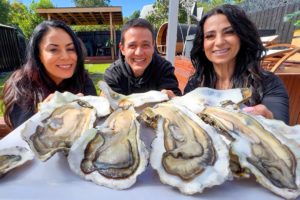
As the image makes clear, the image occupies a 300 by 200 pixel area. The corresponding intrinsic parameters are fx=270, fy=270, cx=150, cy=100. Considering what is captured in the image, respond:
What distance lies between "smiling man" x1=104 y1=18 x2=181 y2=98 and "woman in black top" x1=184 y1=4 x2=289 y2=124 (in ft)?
0.74

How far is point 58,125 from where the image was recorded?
618 millimetres

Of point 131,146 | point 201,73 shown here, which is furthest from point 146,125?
point 201,73

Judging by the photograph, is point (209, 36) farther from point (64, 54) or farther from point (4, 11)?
point (4, 11)

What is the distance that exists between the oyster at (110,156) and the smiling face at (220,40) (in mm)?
655

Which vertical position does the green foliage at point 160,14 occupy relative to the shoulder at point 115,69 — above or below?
above

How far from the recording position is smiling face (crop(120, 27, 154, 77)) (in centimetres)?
122

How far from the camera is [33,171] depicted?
0.49 m

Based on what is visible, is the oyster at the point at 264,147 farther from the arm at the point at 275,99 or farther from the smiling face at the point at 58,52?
the smiling face at the point at 58,52

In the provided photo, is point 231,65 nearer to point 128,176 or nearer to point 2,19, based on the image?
point 128,176

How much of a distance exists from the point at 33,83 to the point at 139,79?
0.51m

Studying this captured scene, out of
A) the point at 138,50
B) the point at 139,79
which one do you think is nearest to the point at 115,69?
the point at 139,79

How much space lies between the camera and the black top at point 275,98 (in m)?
0.93

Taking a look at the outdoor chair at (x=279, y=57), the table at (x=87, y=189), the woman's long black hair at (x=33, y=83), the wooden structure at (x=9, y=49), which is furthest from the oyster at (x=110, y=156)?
the wooden structure at (x=9, y=49)

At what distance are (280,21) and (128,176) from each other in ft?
24.8
